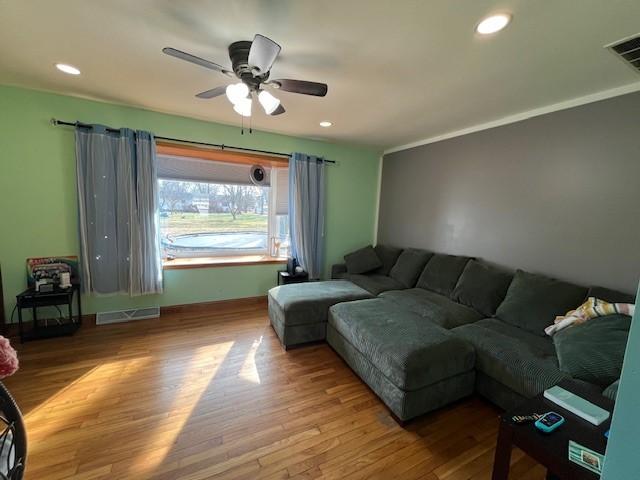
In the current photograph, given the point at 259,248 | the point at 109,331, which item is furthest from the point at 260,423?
the point at 259,248

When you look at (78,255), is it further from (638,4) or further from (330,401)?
(638,4)

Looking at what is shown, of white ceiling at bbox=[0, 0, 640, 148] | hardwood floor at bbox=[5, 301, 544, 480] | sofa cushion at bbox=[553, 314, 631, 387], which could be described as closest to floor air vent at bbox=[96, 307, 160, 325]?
hardwood floor at bbox=[5, 301, 544, 480]

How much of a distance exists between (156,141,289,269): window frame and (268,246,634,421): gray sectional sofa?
3.52ft

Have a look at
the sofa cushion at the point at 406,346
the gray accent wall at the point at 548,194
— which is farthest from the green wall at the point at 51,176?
the gray accent wall at the point at 548,194

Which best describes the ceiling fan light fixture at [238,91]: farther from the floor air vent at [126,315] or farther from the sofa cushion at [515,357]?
the floor air vent at [126,315]

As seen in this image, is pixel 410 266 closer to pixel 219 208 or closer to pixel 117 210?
pixel 219 208

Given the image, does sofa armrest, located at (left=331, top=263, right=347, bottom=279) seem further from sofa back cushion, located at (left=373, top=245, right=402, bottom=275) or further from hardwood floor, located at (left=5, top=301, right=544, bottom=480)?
hardwood floor, located at (left=5, top=301, right=544, bottom=480)

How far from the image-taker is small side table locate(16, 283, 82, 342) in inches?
93.4

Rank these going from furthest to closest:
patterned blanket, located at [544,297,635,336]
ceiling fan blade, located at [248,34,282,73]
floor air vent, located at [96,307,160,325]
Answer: floor air vent, located at [96,307,160,325], patterned blanket, located at [544,297,635,336], ceiling fan blade, located at [248,34,282,73]

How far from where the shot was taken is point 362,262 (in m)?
3.75

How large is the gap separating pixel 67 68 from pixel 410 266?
3787mm

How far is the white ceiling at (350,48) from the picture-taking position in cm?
129

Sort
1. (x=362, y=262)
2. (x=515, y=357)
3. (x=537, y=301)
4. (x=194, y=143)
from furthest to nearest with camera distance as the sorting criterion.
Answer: (x=362, y=262), (x=194, y=143), (x=537, y=301), (x=515, y=357)

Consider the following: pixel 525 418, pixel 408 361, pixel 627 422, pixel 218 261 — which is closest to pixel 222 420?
pixel 408 361
